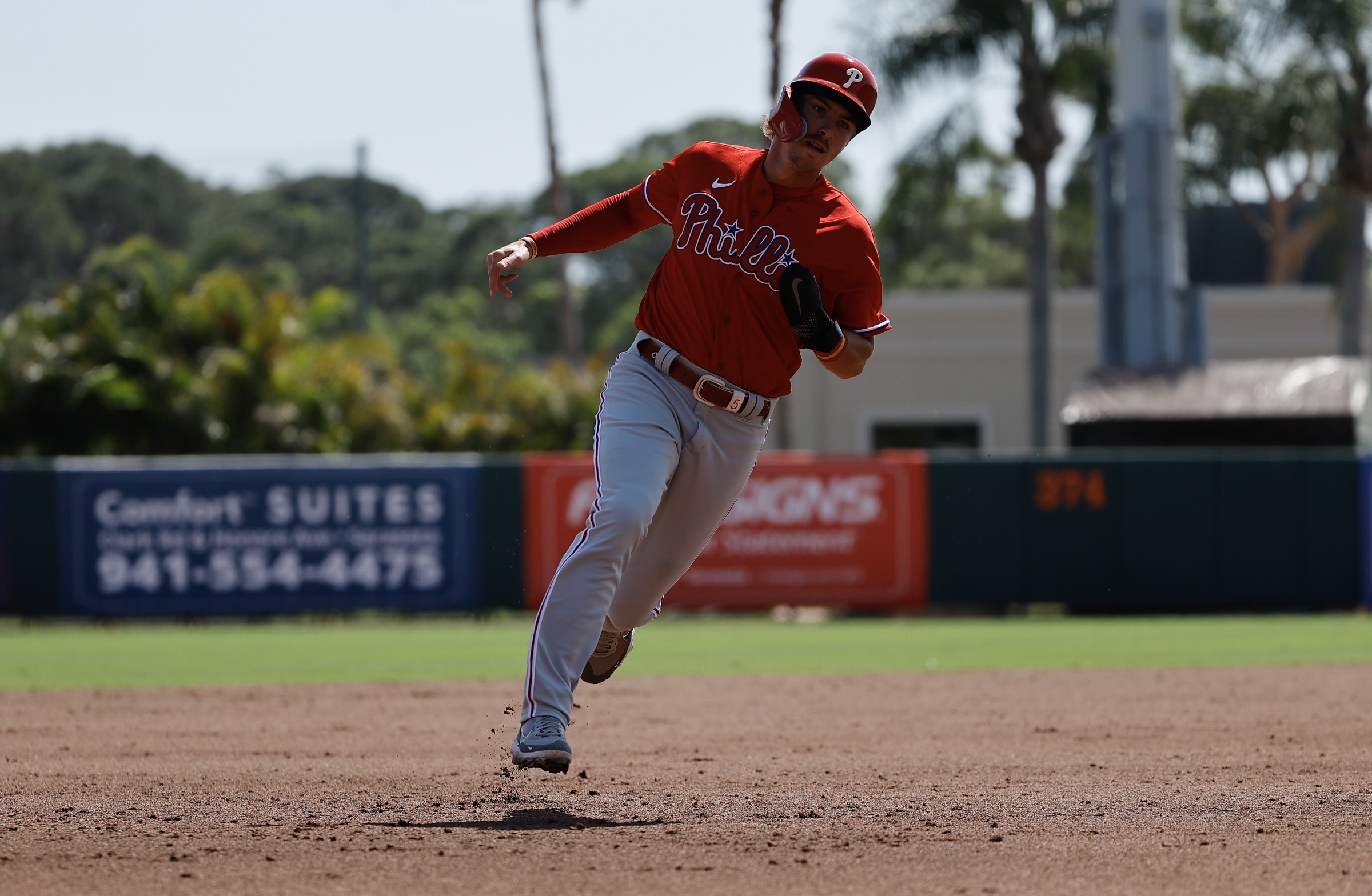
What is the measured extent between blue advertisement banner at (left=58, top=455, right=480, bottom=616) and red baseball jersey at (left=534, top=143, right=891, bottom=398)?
36.1 feet

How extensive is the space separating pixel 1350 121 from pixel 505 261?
23.2 meters

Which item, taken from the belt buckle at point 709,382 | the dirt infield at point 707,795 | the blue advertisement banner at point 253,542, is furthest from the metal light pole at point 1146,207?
the belt buckle at point 709,382

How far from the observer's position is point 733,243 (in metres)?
4.60

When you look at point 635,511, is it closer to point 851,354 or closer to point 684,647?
point 851,354

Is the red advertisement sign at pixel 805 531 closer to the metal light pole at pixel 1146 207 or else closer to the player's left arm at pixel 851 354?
the metal light pole at pixel 1146 207

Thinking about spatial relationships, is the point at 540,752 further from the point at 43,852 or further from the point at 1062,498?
the point at 1062,498

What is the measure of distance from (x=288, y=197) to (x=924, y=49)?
47058mm

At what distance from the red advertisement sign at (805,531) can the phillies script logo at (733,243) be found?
35.2 ft

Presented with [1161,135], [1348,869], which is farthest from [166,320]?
[1348,869]

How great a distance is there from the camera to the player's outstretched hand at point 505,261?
466cm

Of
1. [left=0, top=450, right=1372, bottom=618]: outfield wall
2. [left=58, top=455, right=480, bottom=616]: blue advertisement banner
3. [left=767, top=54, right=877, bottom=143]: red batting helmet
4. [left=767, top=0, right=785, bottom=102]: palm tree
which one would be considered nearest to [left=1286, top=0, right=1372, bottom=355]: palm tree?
[left=767, top=0, right=785, bottom=102]: palm tree

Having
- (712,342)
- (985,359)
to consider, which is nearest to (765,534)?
(712,342)

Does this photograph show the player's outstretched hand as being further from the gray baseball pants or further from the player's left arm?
the player's left arm

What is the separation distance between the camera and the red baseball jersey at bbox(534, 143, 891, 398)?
180 inches
